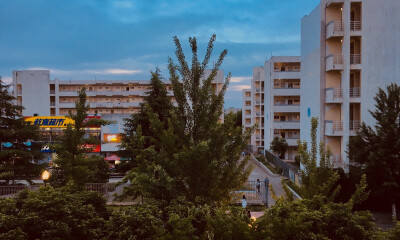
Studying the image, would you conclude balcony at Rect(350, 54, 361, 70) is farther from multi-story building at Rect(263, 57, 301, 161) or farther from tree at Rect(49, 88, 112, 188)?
multi-story building at Rect(263, 57, 301, 161)

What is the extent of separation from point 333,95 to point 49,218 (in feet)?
80.1

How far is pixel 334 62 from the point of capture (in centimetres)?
2739

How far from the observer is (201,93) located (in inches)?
371

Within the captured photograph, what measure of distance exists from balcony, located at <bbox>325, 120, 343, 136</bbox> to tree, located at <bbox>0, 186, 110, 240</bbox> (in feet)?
73.3

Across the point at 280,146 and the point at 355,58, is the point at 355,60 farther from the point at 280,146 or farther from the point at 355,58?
the point at 280,146

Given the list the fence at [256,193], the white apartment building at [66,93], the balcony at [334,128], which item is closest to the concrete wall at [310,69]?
the balcony at [334,128]

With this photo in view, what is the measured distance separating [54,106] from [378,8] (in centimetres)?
6409

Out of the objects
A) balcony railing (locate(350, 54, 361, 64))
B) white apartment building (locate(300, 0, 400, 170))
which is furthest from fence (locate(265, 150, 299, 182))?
balcony railing (locate(350, 54, 361, 64))

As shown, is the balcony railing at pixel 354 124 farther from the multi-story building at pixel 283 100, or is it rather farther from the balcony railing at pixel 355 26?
the multi-story building at pixel 283 100

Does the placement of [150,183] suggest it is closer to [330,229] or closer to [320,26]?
[330,229]

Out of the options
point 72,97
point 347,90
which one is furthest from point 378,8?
point 72,97

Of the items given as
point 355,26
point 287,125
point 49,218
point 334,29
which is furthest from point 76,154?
point 287,125

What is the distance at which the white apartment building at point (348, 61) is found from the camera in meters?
25.3

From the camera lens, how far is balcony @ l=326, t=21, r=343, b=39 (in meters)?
27.0
